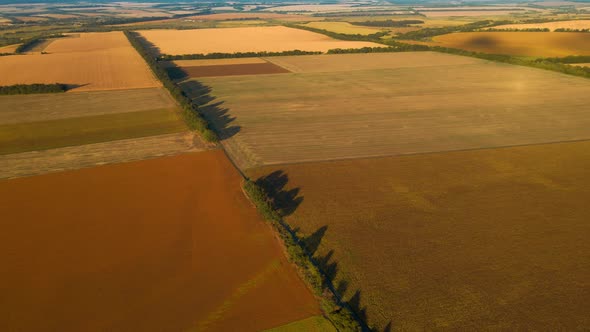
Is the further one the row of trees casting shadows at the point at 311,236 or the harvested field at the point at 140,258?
the row of trees casting shadows at the point at 311,236

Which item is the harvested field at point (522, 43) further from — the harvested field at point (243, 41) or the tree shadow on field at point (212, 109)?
the tree shadow on field at point (212, 109)

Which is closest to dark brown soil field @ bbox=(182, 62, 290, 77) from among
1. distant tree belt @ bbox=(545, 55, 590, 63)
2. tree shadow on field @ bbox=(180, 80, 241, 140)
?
tree shadow on field @ bbox=(180, 80, 241, 140)

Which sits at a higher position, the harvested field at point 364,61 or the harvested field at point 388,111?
the harvested field at point 364,61

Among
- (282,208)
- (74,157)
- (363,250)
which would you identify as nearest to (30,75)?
(74,157)

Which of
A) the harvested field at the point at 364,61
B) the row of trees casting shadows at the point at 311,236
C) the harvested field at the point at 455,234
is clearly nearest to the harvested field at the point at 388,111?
the harvested field at the point at 455,234

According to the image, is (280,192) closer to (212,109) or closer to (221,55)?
(212,109)

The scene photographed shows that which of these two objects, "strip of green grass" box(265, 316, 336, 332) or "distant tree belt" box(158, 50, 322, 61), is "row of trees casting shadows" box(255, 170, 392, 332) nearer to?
"strip of green grass" box(265, 316, 336, 332)

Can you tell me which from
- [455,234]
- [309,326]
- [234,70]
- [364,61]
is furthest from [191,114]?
[364,61]
